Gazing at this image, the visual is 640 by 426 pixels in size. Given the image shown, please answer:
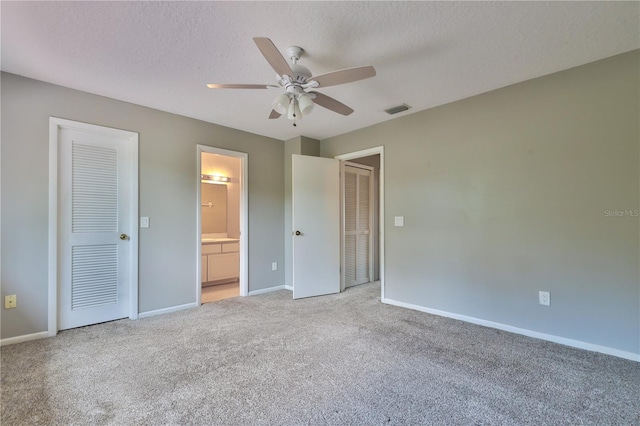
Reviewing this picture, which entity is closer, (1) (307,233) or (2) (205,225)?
(1) (307,233)

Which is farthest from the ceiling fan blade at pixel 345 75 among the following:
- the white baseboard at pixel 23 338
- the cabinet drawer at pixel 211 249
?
the cabinet drawer at pixel 211 249

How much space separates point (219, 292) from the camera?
4.39 meters

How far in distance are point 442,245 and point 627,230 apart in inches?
56.2

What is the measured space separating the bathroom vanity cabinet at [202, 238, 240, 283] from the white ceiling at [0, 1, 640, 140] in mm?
2474

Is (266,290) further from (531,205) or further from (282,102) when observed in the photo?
(531,205)

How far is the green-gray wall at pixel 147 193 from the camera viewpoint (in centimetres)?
248

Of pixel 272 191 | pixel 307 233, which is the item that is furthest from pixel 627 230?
pixel 272 191

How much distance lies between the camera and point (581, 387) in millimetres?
1825

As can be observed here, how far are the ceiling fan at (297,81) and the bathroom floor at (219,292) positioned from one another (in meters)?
2.91

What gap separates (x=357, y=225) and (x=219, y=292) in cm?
244

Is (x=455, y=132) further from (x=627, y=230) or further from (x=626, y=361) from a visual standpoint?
(x=626, y=361)

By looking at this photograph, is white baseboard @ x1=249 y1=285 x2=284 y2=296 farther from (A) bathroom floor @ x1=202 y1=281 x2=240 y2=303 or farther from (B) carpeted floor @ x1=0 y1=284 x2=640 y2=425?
(B) carpeted floor @ x1=0 y1=284 x2=640 y2=425

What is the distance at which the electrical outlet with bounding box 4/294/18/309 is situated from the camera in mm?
2445

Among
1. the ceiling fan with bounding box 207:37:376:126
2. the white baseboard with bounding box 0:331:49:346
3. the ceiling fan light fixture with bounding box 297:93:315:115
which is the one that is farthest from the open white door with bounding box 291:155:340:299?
the white baseboard with bounding box 0:331:49:346
